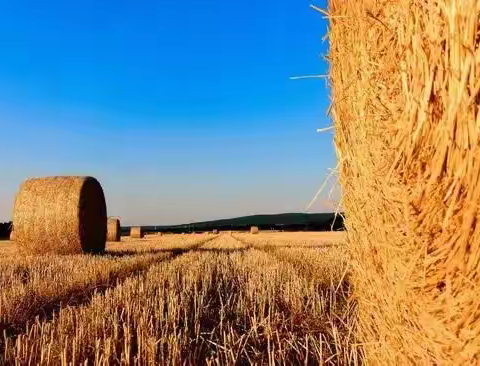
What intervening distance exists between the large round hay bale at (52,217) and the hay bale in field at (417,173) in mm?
9623

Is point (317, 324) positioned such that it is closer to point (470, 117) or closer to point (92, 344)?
point (92, 344)

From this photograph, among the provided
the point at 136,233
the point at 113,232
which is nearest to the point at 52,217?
the point at 113,232

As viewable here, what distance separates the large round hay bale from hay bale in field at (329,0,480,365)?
962 cm

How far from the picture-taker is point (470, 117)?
1.61m

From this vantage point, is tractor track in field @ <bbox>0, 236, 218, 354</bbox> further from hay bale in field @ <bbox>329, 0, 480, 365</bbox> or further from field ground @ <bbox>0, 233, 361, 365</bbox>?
hay bale in field @ <bbox>329, 0, 480, 365</bbox>

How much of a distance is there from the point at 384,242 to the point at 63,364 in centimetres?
187

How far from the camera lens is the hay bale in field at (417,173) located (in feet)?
5.41

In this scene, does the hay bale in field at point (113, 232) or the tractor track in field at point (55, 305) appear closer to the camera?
the tractor track in field at point (55, 305)

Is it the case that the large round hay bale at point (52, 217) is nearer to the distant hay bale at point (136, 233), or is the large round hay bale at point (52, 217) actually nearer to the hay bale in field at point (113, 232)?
the hay bale in field at point (113, 232)

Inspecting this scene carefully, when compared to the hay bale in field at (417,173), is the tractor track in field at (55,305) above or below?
below

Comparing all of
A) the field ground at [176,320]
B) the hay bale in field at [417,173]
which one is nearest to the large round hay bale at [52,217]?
the field ground at [176,320]

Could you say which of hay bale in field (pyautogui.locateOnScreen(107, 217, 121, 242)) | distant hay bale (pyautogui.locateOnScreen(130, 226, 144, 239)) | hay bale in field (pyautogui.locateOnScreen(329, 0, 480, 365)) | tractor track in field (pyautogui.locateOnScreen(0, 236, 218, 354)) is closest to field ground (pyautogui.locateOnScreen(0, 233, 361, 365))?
tractor track in field (pyautogui.locateOnScreen(0, 236, 218, 354))

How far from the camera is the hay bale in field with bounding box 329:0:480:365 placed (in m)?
1.65

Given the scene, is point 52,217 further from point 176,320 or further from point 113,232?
point 113,232
